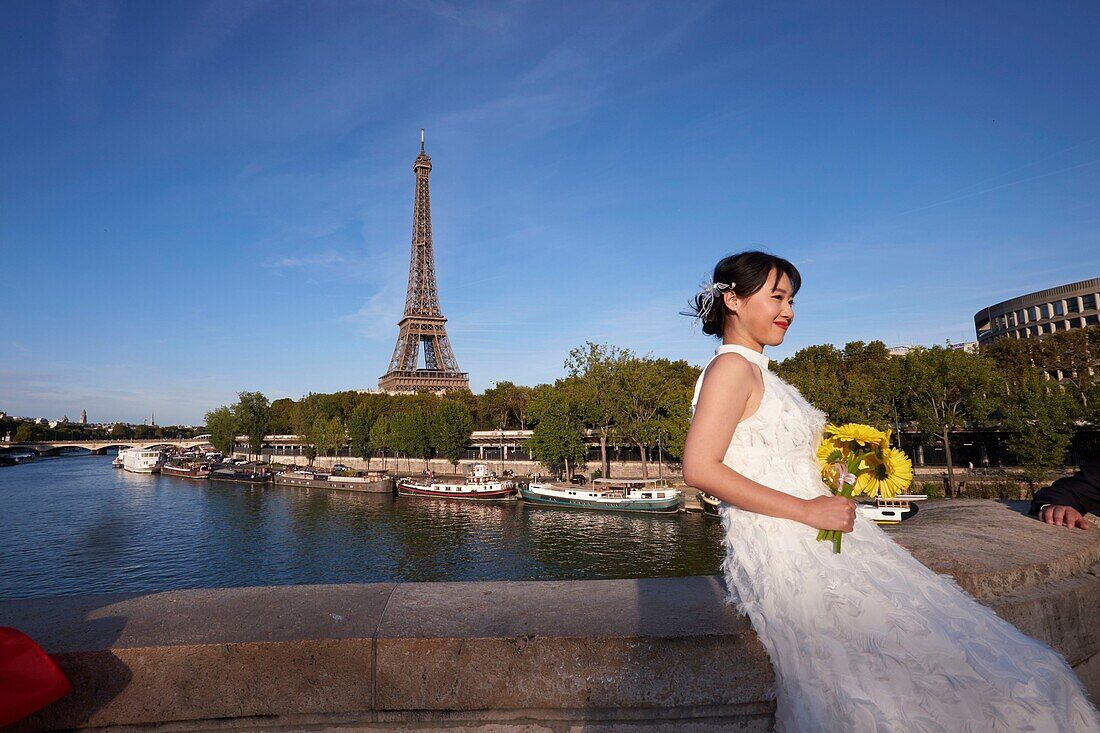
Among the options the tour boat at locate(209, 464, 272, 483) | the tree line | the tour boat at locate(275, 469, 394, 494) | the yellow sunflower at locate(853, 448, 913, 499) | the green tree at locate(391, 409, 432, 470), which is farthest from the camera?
the tour boat at locate(209, 464, 272, 483)

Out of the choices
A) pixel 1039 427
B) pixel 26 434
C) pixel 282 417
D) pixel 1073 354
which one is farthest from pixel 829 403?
pixel 26 434

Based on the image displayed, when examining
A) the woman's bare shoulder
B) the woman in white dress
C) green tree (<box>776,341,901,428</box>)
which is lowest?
the woman in white dress

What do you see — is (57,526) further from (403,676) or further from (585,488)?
(403,676)

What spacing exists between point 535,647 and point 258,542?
36116 millimetres

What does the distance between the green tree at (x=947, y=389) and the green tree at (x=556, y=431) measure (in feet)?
80.5

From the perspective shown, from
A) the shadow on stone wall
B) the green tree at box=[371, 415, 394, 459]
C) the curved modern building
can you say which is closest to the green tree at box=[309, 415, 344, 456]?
the green tree at box=[371, 415, 394, 459]

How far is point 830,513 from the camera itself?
6.85 feet

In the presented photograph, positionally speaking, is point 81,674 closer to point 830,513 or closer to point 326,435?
point 830,513

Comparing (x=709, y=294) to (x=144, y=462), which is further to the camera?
(x=144, y=462)

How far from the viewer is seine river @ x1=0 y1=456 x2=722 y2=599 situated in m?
25.9

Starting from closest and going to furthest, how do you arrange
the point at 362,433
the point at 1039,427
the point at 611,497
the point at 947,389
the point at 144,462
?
the point at 1039,427 < the point at 611,497 < the point at 947,389 < the point at 362,433 < the point at 144,462

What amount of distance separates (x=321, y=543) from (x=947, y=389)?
40.4 m

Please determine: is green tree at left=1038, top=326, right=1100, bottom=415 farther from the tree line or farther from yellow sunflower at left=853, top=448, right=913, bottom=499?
yellow sunflower at left=853, top=448, right=913, bottom=499

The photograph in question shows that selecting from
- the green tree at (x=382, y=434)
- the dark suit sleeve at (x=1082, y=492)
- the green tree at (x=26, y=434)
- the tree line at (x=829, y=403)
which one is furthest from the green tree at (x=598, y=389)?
the green tree at (x=26, y=434)
